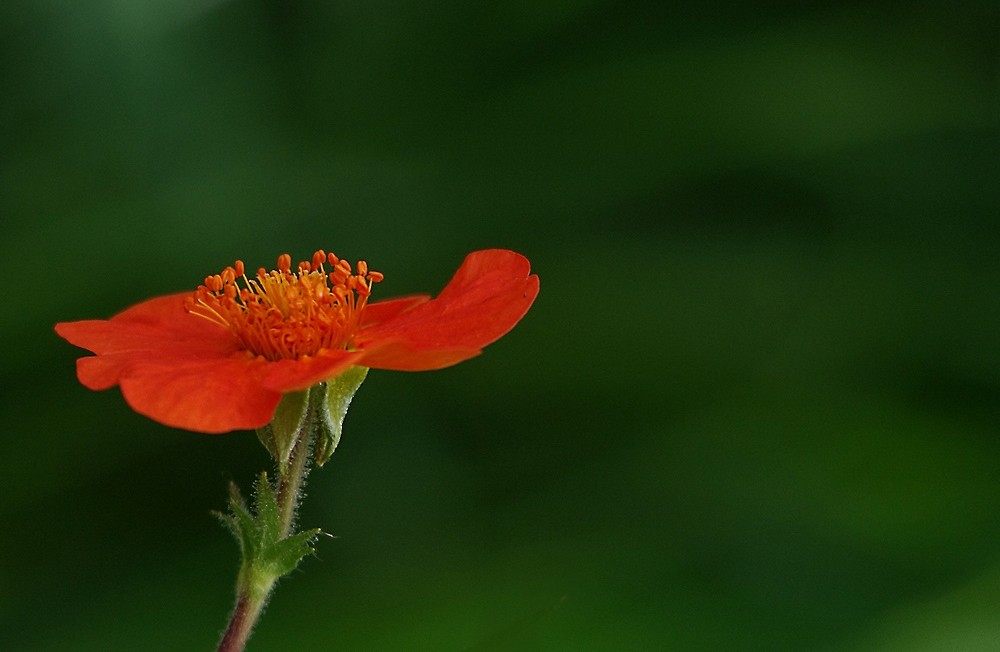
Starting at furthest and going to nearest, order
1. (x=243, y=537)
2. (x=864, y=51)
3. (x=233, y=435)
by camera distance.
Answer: (x=864, y=51), (x=233, y=435), (x=243, y=537)

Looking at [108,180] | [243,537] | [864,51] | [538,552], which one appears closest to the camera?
[243,537]

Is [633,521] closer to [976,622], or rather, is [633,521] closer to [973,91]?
[976,622]

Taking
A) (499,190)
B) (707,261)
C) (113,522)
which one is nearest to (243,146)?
(499,190)

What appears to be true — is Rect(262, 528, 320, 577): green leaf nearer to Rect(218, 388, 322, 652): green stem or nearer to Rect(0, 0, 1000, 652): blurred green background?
Rect(218, 388, 322, 652): green stem

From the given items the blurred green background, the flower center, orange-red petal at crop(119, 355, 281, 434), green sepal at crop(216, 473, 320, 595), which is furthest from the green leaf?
the blurred green background

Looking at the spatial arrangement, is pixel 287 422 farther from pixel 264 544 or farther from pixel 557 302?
pixel 557 302

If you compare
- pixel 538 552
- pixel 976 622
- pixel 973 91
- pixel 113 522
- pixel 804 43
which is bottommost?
pixel 976 622

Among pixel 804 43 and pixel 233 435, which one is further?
pixel 804 43

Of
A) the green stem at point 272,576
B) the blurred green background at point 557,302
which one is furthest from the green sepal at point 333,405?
the blurred green background at point 557,302

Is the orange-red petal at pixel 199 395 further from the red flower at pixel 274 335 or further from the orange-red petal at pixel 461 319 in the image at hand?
the orange-red petal at pixel 461 319
